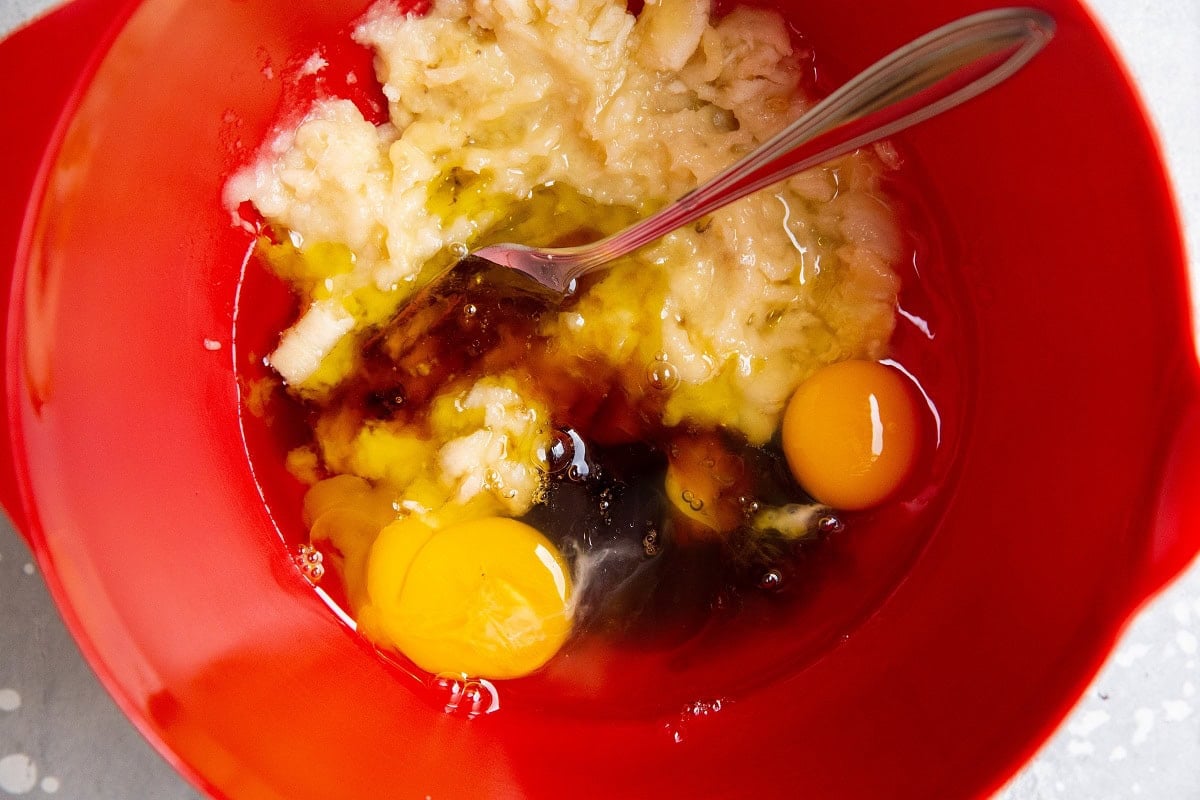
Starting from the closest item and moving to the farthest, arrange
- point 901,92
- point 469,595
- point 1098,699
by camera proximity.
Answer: point 901,92 < point 469,595 < point 1098,699

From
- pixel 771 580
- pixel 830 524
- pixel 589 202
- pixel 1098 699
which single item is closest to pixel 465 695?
pixel 771 580

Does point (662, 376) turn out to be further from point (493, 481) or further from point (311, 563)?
point (311, 563)

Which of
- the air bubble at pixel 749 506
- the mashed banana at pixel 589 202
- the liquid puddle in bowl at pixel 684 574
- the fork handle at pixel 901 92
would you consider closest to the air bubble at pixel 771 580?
the liquid puddle in bowl at pixel 684 574

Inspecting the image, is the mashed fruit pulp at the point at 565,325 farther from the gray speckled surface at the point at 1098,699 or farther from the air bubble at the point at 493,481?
the gray speckled surface at the point at 1098,699

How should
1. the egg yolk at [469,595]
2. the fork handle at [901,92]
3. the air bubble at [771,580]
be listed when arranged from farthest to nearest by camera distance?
the air bubble at [771,580] < the egg yolk at [469,595] < the fork handle at [901,92]

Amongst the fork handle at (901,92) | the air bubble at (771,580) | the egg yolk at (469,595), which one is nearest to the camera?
the fork handle at (901,92)

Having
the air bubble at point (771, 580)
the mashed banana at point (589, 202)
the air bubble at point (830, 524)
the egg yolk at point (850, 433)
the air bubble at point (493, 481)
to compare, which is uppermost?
the mashed banana at point (589, 202)

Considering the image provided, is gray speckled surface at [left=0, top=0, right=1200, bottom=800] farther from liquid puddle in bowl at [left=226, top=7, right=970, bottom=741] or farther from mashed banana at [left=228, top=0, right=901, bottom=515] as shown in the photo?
mashed banana at [left=228, top=0, right=901, bottom=515]
